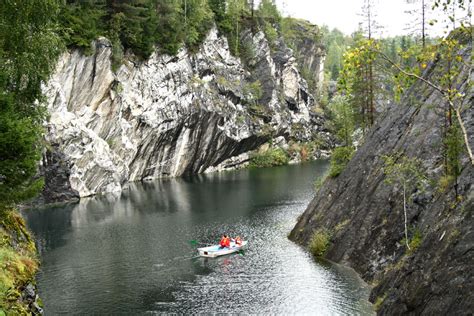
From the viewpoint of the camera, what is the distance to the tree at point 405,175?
26.2 m

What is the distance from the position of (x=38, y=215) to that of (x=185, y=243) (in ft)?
69.2

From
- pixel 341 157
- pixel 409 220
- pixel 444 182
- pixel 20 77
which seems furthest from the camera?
pixel 341 157

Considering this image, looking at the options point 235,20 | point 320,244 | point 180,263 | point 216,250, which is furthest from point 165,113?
point 320,244

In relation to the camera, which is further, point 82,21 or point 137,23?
point 137,23

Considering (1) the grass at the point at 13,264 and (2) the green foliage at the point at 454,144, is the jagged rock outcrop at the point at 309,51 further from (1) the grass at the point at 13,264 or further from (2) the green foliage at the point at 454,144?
(1) the grass at the point at 13,264

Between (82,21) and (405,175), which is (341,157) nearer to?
(405,175)

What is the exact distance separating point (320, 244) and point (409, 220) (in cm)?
802

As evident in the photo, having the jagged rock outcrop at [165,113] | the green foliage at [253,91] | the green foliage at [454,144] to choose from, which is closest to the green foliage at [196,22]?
the jagged rock outcrop at [165,113]

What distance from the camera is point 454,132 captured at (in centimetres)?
2069

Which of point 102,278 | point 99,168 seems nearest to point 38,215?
point 99,168

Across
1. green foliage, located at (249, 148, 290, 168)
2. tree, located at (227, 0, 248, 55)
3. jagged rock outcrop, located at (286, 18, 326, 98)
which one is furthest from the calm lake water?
jagged rock outcrop, located at (286, 18, 326, 98)

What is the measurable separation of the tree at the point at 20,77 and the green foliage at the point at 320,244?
1855cm

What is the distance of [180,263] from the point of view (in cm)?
A: 3328

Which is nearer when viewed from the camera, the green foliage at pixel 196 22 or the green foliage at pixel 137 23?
the green foliage at pixel 137 23
